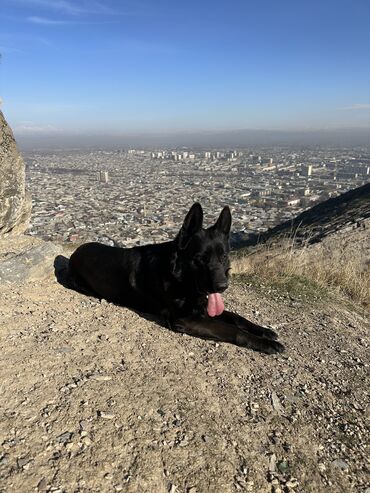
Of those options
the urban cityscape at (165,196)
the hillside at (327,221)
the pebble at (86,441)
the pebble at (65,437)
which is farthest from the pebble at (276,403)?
the urban cityscape at (165,196)

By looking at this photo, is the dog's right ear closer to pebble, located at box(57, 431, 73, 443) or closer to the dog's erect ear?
the dog's erect ear

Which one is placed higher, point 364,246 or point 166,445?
point 166,445

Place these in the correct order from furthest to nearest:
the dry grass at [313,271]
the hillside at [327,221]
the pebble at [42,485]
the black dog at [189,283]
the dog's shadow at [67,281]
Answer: the hillside at [327,221] < the dry grass at [313,271] < the dog's shadow at [67,281] < the black dog at [189,283] < the pebble at [42,485]

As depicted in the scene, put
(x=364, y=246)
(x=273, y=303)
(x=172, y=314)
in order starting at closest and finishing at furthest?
(x=172, y=314) → (x=273, y=303) → (x=364, y=246)

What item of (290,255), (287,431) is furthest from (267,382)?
(290,255)

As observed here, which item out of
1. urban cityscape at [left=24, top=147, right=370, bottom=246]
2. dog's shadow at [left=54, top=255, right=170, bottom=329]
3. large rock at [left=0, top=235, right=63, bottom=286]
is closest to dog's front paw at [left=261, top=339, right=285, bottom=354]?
dog's shadow at [left=54, top=255, right=170, bottom=329]

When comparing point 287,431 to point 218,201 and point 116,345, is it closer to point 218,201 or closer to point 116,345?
point 116,345

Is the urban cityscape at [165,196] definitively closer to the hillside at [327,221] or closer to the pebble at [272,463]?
the hillside at [327,221]
